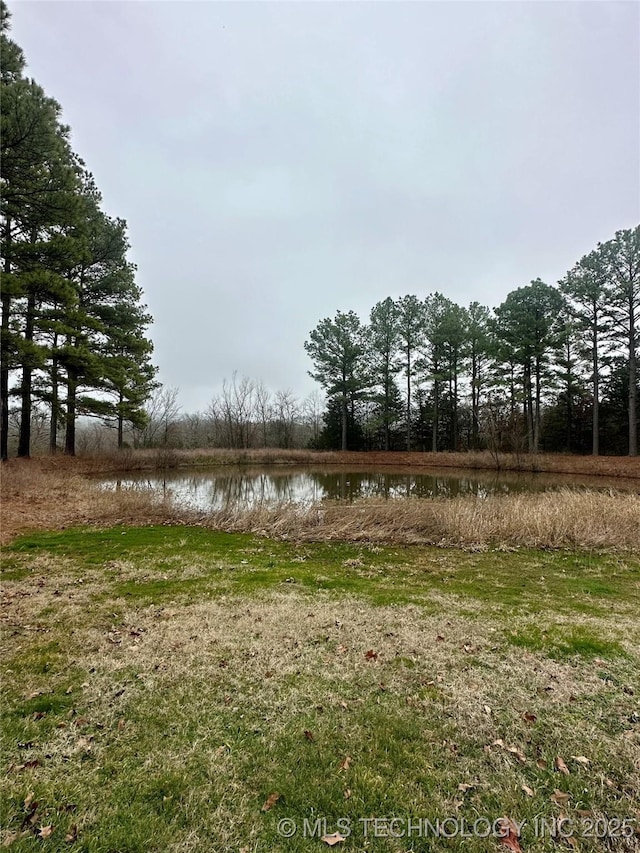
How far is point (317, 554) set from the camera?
6867 millimetres

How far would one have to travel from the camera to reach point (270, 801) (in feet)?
6.24

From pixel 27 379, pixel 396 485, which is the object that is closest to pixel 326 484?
pixel 396 485

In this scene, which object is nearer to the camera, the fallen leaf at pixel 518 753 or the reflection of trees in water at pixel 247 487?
the fallen leaf at pixel 518 753

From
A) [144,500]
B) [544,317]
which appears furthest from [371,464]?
[144,500]

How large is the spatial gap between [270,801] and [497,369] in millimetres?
30573

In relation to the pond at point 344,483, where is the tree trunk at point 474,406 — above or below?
above

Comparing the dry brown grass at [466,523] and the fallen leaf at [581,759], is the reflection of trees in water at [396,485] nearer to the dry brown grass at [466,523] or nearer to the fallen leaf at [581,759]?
the dry brown grass at [466,523]

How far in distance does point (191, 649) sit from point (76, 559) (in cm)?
345

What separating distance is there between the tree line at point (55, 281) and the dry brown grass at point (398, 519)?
5.68 metres

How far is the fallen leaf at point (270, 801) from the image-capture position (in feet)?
6.14

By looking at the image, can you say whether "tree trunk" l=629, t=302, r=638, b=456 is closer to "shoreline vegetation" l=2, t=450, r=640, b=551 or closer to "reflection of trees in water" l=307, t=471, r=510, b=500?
"reflection of trees in water" l=307, t=471, r=510, b=500

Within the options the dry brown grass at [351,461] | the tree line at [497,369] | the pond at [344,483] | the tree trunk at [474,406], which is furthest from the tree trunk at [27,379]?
the tree trunk at [474,406]

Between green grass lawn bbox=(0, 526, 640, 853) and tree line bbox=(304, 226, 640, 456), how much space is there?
22.5 m

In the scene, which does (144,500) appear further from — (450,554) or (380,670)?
(380,670)
